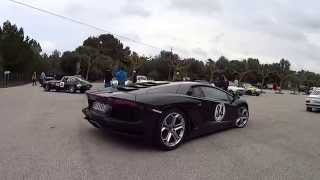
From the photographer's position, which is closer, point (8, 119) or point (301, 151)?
point (301, 151)

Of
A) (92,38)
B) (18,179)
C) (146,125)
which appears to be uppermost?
(92,38)

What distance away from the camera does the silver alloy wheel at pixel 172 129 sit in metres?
7.29

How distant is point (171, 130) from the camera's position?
7.43 metres

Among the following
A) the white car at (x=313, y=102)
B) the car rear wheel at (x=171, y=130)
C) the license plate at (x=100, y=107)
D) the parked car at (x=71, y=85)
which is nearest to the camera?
the car rear wheel at (x=171, y=130)

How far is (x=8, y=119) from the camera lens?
10.2m

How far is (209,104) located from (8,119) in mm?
5026

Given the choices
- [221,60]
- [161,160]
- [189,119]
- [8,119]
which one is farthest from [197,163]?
[221,60]

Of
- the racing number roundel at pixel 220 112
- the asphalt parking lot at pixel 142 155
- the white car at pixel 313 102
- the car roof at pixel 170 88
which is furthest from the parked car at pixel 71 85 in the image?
the car roof at pixel 170 88

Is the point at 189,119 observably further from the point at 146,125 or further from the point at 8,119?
the point at 8,119

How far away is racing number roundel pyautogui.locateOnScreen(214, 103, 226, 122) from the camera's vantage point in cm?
894

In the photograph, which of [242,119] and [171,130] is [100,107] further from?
[242,119]

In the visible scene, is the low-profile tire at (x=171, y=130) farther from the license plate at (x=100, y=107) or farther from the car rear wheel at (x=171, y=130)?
the license plate at (x=100, y=107)

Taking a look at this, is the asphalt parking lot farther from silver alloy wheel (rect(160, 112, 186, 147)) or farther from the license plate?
the license plate

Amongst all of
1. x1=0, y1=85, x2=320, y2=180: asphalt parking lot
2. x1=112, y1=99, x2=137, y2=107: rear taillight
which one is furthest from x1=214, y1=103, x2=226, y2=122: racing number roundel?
x1=112, y1=99, x2=137, y2=107: rear taillight
